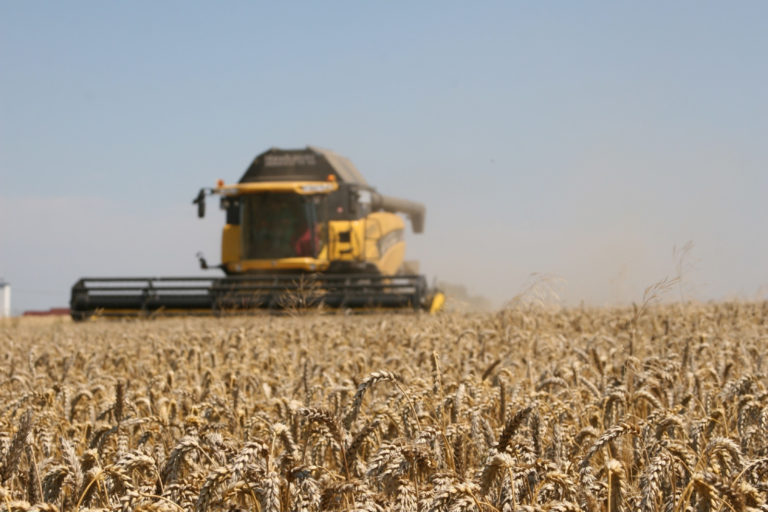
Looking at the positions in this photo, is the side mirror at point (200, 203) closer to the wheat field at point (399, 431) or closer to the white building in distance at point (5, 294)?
the wheat field at point (399, 431)

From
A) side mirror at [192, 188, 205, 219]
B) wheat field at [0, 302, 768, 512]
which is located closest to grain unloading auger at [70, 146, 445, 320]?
side mirror at [192, 188, 205, 219]

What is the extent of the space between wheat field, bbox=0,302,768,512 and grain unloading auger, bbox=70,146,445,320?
881 centimetres

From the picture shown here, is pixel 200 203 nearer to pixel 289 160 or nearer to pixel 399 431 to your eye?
pixel 289 160

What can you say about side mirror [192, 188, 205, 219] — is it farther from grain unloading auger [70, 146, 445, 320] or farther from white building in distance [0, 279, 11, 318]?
white building in distance [0, 279, 11, 318]

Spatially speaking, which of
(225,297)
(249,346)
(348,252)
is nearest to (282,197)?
(348,252)

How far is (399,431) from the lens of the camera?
355 cm

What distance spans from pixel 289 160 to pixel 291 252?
270 centimetres

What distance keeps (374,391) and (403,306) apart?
1147 cm

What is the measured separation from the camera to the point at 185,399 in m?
4.71

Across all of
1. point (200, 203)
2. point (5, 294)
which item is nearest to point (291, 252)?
point (200, 203)

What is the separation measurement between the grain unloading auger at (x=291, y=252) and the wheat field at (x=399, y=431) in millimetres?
8815

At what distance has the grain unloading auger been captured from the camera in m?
17.1

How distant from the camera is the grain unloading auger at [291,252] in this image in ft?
56.0

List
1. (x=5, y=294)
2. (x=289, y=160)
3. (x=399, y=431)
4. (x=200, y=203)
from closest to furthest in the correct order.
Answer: (x=399, y=431)
(x=200, y=203)
(x=289, y=160)
(x=5, y=294)
